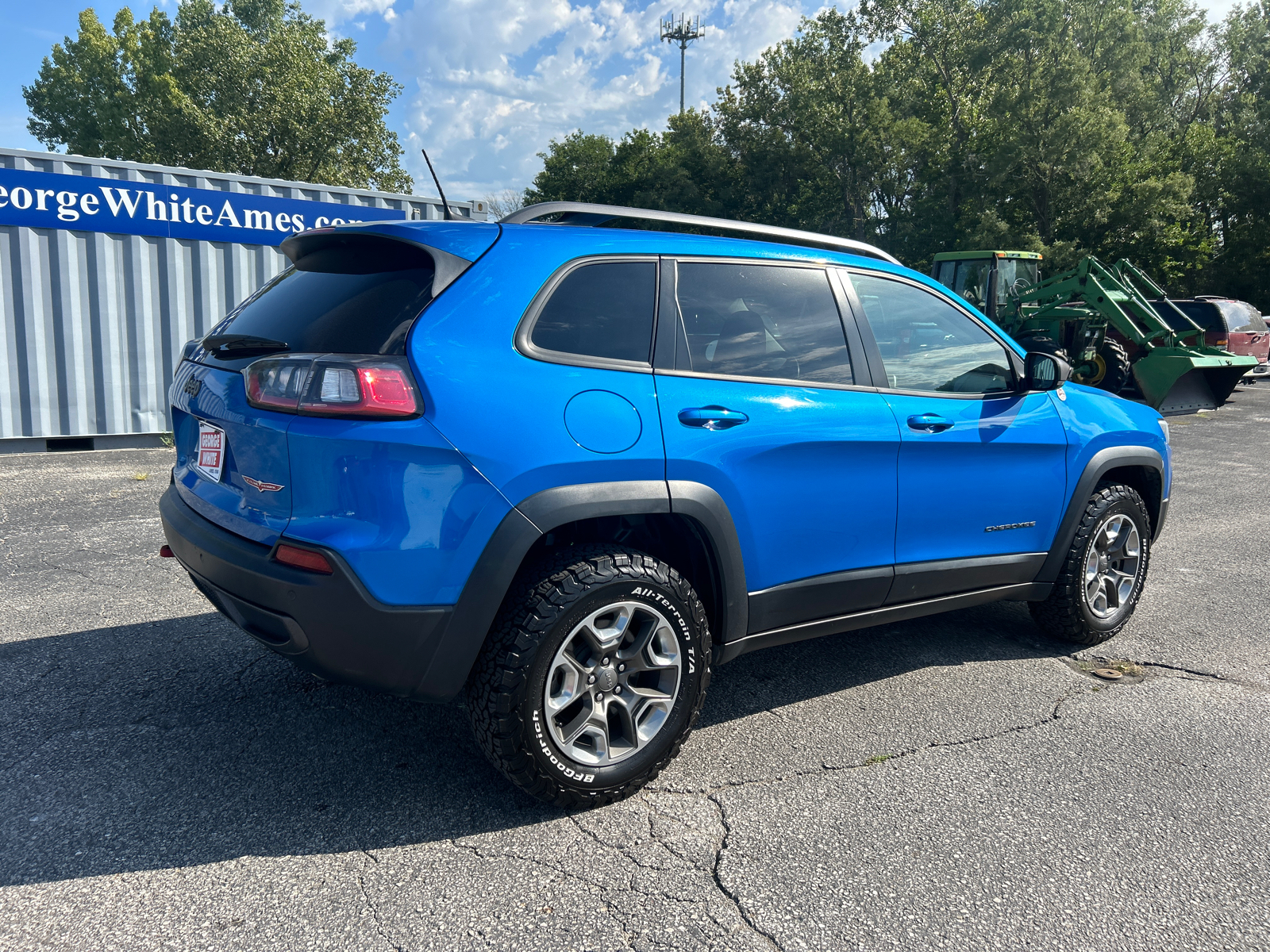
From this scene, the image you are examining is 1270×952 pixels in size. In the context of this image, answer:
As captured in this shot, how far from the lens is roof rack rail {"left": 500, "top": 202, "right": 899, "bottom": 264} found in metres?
2.97

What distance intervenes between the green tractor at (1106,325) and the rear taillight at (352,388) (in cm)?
1178

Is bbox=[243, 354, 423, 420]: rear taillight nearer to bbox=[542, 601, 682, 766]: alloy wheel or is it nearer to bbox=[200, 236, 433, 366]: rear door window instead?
bbox=[200, 236, 433, 366]: rear door window

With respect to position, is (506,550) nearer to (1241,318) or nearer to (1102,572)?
(1102,572)

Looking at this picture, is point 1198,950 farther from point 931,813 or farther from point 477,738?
point 477,738

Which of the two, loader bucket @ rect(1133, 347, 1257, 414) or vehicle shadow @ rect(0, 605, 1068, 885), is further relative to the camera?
loader bucket @ rect(1133, 347, 1257, 414)

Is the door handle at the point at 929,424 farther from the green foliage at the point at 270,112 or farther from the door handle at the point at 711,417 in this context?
the green foliage at the point at 270,112

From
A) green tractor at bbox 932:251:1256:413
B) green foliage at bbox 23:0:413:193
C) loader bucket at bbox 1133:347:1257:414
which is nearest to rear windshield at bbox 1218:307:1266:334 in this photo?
green tractor at bbox 932:251:1256:413

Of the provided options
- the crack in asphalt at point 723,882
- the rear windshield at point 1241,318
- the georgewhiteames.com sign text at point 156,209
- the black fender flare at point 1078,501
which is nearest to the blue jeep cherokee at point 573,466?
the crack in asphalt at point 723,882

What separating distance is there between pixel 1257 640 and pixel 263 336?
4609 millimetres

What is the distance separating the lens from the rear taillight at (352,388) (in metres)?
2.36

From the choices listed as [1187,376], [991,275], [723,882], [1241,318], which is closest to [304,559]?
[723,882]

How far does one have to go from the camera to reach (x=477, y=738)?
2.61m

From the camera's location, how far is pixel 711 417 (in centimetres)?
282

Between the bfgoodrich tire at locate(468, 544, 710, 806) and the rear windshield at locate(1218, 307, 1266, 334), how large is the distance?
16655 millimetres
